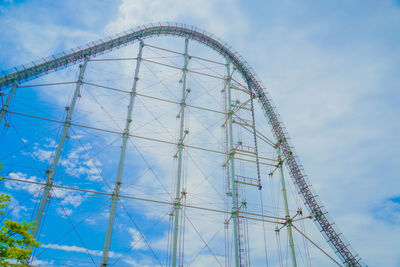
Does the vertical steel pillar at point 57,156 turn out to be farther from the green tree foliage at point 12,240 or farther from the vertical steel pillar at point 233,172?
the vertical steel pillar at point 233,172

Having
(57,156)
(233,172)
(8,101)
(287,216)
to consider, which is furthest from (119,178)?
(287,216)

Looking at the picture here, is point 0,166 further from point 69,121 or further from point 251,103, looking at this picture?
point 251,103

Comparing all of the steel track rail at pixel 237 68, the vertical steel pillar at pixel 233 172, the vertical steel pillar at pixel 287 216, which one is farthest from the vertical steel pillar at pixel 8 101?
the vertical steel pillar at pixel 287 216

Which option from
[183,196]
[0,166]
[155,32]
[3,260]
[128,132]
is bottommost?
[3,260]

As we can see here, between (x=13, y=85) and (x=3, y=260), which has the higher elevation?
(x=13, y=85)

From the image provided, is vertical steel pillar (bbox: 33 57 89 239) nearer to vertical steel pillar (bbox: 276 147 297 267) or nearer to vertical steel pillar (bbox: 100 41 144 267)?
vertical steel pillar (bbox: 100 41 144 267)

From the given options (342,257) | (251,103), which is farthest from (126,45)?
(342,257)

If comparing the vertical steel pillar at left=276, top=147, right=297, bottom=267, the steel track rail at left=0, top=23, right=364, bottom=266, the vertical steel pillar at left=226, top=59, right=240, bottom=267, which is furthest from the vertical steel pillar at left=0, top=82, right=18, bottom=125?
the vertical steel pillar at left=276, top=147, right=297, bottom=267

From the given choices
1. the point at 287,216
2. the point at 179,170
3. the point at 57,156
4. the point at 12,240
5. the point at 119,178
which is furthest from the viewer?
the point at 287,216

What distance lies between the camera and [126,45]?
19.2 meters

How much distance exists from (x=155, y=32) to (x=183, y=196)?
37.9ft

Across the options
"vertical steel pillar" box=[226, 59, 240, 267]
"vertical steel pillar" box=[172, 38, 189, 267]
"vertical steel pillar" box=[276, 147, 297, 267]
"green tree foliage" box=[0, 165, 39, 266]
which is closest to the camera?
"green tree foliage" box=[0, 165, 39, 266]

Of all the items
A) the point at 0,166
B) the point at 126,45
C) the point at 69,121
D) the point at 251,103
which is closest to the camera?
the point at 0,166

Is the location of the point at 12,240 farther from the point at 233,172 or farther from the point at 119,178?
the point at 233,172
